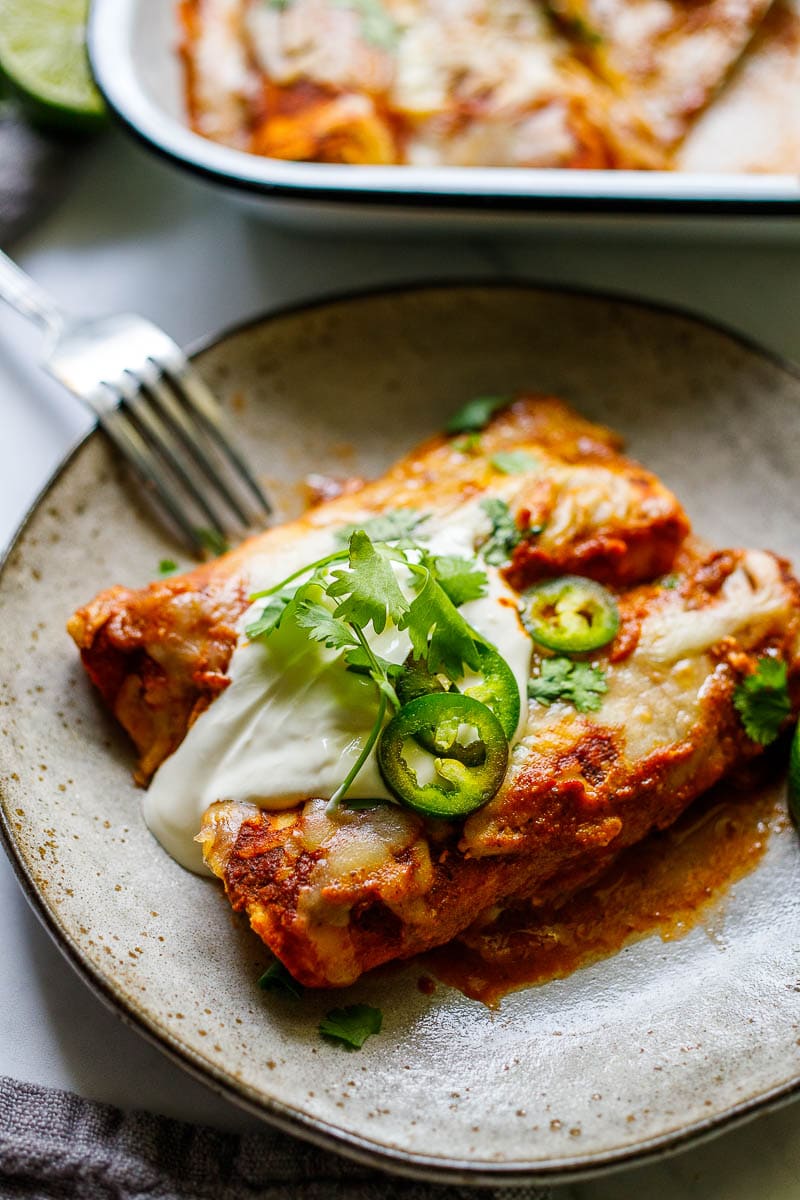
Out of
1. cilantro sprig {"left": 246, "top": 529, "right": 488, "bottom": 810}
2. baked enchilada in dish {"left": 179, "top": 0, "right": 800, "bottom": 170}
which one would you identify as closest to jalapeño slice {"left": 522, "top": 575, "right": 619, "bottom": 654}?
cilantro sprig {"left": 246, "top": 529, "right": 488, "bottom": 810}

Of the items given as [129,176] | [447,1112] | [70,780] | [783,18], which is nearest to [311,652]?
[70,780]

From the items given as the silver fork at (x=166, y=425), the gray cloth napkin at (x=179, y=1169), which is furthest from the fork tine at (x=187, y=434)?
the gray cloth napkin at (x=179, y=1169)

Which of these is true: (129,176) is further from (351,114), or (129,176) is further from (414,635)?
(414,635)

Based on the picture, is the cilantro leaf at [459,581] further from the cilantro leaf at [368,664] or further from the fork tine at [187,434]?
the fork tine at [187,434]

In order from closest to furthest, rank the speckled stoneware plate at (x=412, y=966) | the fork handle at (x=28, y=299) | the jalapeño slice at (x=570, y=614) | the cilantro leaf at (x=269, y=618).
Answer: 1. the speckled stoneware plate at (x=412, y=966)
2. the cilantro leaf at (x=269, y=618)
3. the jalapeño slice at (x=570, y=614)
4. the fork handle at (x=28, y=299)

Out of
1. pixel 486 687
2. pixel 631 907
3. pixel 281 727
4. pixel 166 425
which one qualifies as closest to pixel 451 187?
pixel 166 425
